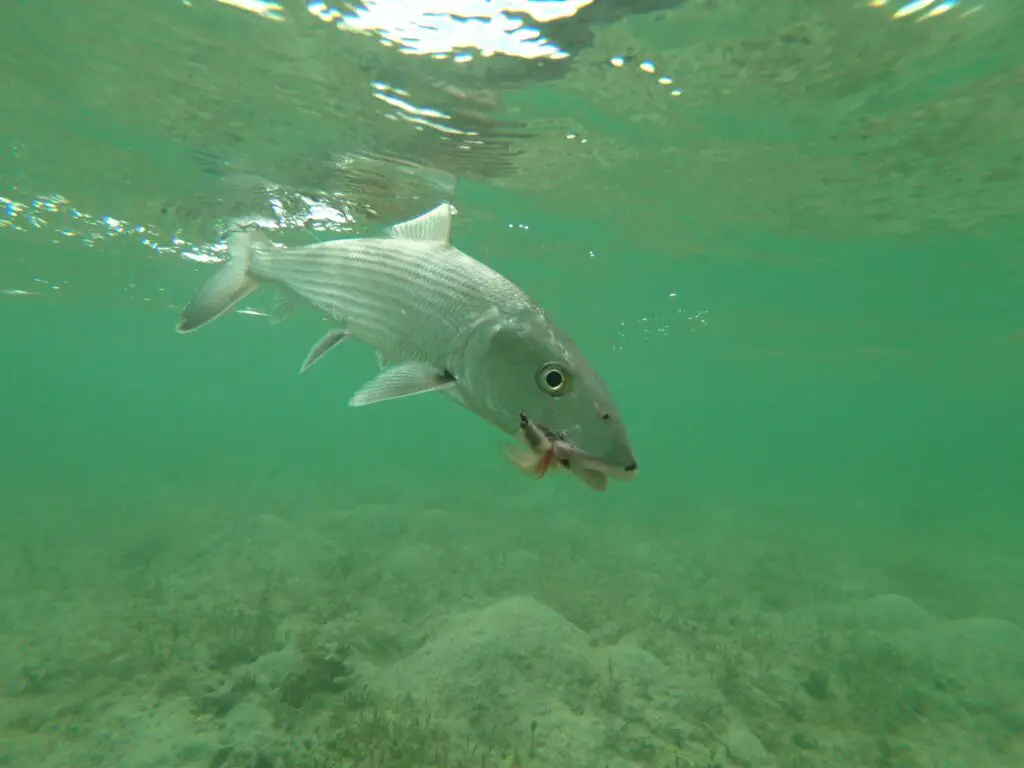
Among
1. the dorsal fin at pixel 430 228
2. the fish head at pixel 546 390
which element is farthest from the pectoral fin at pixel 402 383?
the dorsal fin at pixel 430 228

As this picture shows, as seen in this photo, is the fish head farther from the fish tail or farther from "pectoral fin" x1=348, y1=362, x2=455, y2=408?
the fish tail

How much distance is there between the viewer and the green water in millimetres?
7340

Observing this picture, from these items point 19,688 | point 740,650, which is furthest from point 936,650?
point 19,688

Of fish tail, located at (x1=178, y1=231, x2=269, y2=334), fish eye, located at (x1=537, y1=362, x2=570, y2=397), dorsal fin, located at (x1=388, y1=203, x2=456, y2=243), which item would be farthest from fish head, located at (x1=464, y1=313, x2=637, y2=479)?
fish tail, located at (x1=178, y1=231, x2=269, y2=334)

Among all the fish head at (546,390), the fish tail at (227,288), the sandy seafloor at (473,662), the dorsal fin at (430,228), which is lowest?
the sandy seafloor at (473,662)

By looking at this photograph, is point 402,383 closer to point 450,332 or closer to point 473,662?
point 450,332

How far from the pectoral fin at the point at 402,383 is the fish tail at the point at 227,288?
138cm

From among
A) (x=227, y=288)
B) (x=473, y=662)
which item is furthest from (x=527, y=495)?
(x=227, y=288)

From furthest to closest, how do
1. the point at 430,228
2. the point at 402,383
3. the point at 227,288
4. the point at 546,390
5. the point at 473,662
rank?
the point at 473,662, the point at 227,288, the point at 430,228, the point at 402,383, the point at 546,390

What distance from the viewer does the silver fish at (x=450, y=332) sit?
1909 millimetres

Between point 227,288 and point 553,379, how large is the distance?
2.34m

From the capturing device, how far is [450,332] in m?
2.29

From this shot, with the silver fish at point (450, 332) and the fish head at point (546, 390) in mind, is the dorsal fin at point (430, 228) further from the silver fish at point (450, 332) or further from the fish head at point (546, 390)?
the fish head at point (546, 390)

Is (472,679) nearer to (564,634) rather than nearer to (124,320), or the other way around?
(564,634)
